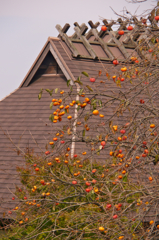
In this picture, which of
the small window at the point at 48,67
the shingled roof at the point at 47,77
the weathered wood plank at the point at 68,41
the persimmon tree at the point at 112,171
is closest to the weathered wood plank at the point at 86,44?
the shingled roof at the point at 47,77


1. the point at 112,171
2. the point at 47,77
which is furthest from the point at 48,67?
the point at 112,171

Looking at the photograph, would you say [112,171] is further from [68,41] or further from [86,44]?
[86,44]

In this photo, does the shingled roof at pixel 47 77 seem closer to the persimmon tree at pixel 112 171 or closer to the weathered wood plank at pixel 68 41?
the weathered wood plank at pixel 68 41

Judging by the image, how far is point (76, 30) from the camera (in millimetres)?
12242

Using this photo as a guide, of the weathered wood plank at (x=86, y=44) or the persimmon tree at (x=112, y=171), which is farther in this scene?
the weathered wood plank at (x=86, y=44)

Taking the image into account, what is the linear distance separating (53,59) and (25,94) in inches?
69.6

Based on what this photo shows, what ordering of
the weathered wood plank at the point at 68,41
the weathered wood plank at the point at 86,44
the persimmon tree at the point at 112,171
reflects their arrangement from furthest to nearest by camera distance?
the weathered wood plank at the point at 86,44 < the weathered wood plank at the point at 68,41 < the persimmon tree at the point at 112,171

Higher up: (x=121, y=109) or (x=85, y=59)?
(x=85, y=59)

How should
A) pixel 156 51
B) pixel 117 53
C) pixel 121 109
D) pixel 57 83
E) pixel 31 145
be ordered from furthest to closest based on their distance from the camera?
pixel 117 53 < pixel 57 83 < pixel 31 145 < pixel 156 51 < pixel 121 109

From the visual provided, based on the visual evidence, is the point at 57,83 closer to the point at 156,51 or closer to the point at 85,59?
the point at 85,59

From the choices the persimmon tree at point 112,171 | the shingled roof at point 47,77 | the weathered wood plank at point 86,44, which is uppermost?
the weathered wood plank at point 86,44

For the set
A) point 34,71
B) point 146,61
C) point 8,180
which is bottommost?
point 8,180

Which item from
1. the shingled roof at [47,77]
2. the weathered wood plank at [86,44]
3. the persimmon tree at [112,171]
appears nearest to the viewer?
the persimmon tree at [112,171]

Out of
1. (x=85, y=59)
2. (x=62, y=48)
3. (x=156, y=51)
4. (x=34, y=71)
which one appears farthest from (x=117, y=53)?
(x=156, y=51)
